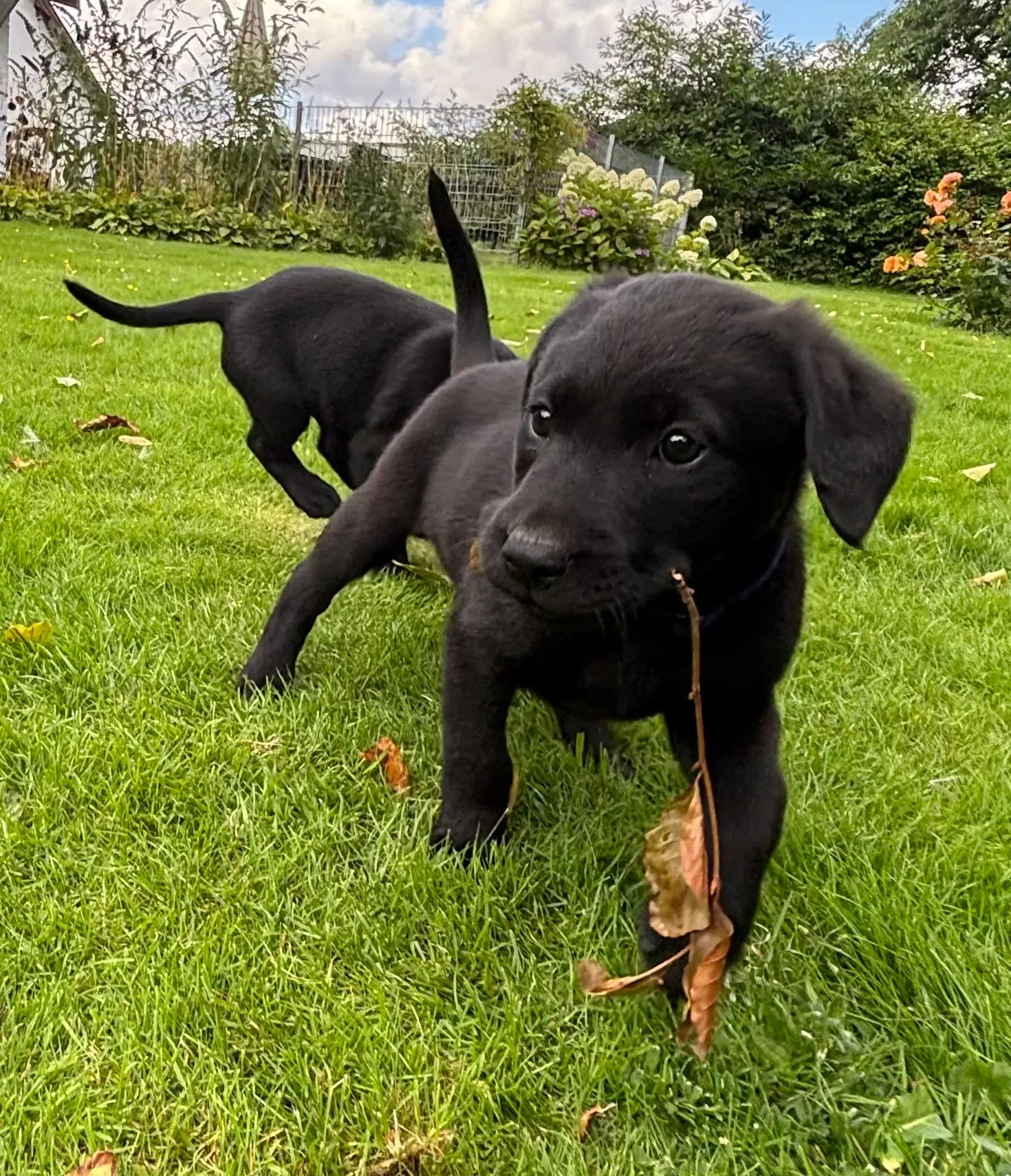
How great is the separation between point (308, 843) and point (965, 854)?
1091 millimetres

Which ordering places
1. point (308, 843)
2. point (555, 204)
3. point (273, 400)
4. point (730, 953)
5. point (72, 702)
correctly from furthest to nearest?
point (555, 204)
point (273, 400)
point (72, 702)
point (308, 843)
point (730, 953)

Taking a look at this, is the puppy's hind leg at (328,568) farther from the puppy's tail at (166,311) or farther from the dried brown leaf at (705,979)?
the puppy's tail at (166,311)

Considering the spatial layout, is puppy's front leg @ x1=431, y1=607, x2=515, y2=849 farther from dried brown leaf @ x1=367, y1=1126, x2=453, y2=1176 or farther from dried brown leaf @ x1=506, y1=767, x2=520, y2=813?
dried brown leaf @ x1=367, y1=1126, x2=453, y2=1176

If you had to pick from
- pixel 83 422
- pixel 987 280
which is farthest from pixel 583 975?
pixel 987 280

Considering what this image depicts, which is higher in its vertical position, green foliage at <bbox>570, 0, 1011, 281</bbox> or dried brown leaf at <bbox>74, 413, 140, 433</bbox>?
green foliage at <bbox>570, 0, 1011, 281</bbox>

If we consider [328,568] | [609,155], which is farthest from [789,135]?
[328,568]

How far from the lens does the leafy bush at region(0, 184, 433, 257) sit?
39.2 feet

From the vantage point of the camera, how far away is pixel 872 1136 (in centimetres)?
131

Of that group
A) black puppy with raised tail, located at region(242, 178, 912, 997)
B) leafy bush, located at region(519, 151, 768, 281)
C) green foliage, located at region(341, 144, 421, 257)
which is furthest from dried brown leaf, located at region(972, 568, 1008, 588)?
green foliage, located at region(341, 144, 421, 257)

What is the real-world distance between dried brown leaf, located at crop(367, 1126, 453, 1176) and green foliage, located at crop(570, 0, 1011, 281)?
62.8 ft

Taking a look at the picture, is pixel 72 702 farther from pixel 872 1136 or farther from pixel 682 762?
pixel 872 1136

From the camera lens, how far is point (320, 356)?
3350 mm

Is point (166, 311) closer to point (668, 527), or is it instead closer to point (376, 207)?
point (668, 527)

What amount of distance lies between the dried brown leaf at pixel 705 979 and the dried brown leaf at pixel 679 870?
2cm
